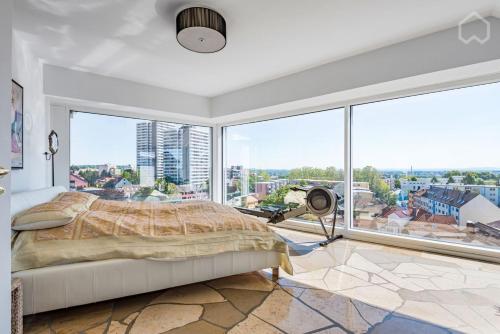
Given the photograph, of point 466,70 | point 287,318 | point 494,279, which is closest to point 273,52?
point 466,70

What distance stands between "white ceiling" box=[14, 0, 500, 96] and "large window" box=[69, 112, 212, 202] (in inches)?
43.3

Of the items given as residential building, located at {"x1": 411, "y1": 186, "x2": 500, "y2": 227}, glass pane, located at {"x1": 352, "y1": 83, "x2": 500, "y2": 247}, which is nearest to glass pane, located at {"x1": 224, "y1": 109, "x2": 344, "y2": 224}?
glass pane, located at {"x1": 352, "y1": 83, "x2": 500, "y2": 247}

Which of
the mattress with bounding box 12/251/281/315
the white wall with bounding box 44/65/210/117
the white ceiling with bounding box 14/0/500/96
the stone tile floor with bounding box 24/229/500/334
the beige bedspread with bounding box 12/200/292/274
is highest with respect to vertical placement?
the white ceiling with bounding box 14/0/500/96

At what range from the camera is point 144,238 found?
2.03m

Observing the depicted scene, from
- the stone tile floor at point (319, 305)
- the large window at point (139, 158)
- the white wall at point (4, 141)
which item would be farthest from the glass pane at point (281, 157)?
the white wall at point (4, 141)

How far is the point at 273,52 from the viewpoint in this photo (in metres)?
3.17

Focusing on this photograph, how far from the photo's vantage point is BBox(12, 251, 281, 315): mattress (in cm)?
166

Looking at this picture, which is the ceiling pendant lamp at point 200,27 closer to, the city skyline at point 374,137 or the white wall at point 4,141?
the white wall at point 4,141

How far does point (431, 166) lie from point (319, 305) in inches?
96.2

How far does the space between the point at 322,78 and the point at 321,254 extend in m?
2.29

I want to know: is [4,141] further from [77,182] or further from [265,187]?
[265,187]

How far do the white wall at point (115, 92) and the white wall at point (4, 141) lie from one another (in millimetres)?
2914

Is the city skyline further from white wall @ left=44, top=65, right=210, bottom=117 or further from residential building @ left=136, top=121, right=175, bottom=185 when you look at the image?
white wall @ left=44, top=65, right=210, bottom=117

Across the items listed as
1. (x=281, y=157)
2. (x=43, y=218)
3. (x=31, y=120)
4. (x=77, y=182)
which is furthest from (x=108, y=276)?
(x=281, y=157)
